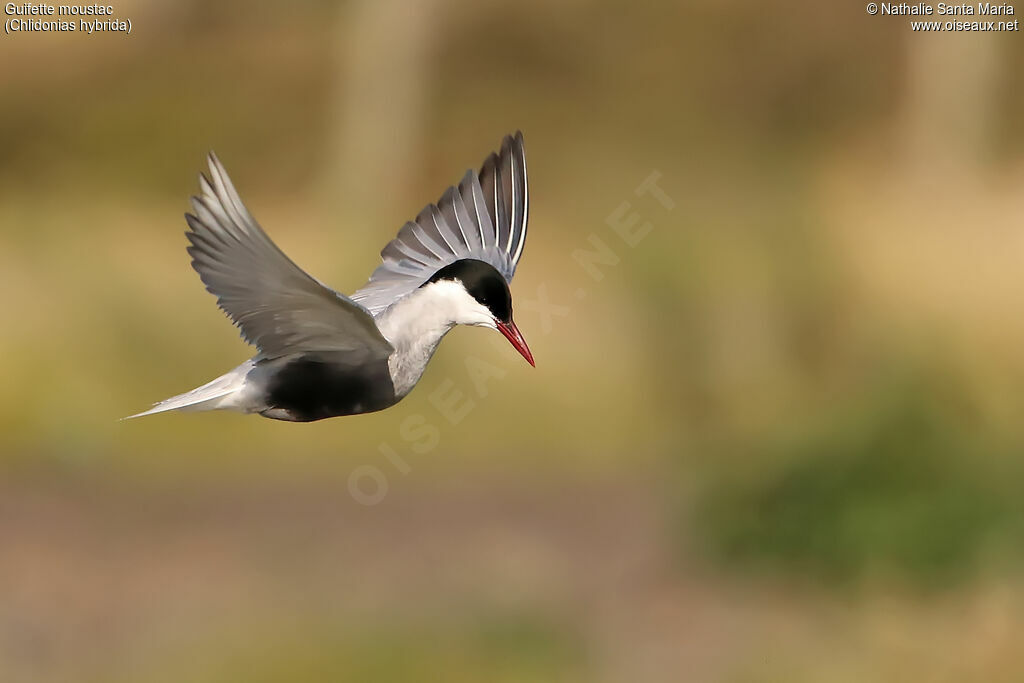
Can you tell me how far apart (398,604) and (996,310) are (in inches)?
58.4

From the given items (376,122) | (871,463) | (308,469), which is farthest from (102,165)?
(871,463)

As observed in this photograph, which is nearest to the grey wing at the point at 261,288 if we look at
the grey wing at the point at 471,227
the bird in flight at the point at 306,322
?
the bird in flight at the point at 306,322

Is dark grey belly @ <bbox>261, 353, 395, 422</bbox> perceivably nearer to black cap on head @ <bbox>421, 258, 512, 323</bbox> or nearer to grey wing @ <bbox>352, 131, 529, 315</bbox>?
black cap on head @ <bbox>421, 258, 512, 323</bbox>

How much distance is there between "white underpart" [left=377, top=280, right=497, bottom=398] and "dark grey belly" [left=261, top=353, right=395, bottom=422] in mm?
18

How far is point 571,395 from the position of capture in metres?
3.73

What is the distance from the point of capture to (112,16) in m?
4.91

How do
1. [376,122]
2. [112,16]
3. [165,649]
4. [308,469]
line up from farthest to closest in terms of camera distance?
[112,16], [376,122], [308,469], [165,649]

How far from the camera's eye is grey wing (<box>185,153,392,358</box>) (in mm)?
1451

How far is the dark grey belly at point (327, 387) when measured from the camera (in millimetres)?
1650

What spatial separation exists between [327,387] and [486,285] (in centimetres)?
20

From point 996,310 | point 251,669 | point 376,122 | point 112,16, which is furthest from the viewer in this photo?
point 112,16

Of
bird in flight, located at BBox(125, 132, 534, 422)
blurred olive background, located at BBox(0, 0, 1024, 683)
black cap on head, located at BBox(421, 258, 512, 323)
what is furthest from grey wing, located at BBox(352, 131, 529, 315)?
blurred olive background, located at BBox(0, 0, 1024, 683)

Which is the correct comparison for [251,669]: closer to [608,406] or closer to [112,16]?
[608,406]

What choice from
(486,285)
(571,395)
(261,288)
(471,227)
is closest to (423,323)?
(486,285)
